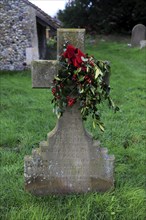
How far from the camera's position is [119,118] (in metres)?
6.98

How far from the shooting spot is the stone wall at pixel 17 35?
1202 cm

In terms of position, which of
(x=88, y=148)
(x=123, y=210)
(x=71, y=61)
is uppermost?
(x=71, y=61)

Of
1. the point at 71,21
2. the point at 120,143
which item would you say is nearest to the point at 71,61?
the point at 120,143

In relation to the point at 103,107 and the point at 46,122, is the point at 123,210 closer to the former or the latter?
the point at 46,122

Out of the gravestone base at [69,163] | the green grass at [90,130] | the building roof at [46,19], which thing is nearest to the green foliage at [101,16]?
the building roof at [46,19]

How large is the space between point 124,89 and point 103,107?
211cm

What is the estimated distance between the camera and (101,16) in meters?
22.7

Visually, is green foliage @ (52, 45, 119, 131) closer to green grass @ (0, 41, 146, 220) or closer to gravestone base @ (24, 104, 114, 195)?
gravestone base @ (24, 104, 114, 195)

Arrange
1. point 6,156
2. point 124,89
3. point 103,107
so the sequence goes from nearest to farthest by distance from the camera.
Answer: point 6,156
point 103,107
point 124,89

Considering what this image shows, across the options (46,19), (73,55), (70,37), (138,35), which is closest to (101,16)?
(138,35)

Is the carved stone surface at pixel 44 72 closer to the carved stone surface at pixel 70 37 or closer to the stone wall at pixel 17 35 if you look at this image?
the carved stone surface at pixel 70 37

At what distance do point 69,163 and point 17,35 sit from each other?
894 centimetres

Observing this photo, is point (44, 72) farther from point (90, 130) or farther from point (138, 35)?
point (138, 35)

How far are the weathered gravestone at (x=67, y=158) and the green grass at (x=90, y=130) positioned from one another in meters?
0.13
